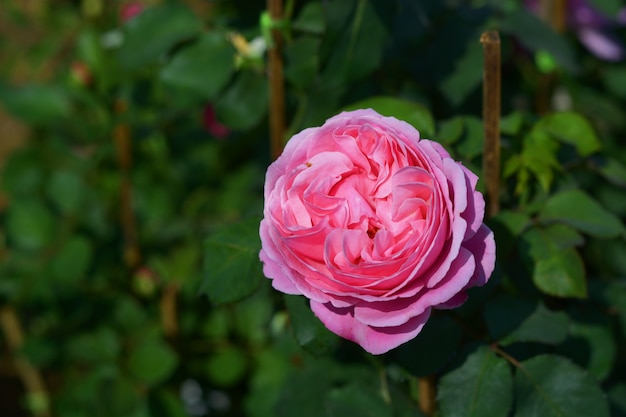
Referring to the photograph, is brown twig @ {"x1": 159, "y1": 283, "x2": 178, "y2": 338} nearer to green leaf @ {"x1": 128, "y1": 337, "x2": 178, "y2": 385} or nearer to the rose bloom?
green leaf @ {"x1": 128, "y1": 337, "x2": 178, "y2": 385}

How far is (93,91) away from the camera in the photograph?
1.62m

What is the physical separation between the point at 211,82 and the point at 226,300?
1.42 feet

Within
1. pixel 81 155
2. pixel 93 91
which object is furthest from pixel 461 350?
pixel 81 155

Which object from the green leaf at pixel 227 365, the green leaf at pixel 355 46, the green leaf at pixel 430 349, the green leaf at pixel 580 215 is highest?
the green leaf at pixel 355 46

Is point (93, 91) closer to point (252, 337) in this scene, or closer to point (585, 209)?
point (252, 337)

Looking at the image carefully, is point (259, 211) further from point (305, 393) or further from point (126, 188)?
point (126, 188)

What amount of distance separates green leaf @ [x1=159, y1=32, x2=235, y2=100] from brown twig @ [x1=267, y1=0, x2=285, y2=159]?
7 centimetres

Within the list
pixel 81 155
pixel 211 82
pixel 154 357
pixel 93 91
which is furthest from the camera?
pixel 81 155

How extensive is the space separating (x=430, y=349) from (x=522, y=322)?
5.1 inches

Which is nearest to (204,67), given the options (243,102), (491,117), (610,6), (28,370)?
(243,102)

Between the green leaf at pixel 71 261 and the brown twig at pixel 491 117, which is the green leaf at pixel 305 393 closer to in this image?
the brown twig at pixel 491 117

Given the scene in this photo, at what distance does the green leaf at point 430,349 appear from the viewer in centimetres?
86

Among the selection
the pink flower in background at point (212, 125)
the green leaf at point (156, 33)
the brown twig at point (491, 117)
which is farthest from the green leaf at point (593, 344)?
the pink flower in background at point (212, 125)

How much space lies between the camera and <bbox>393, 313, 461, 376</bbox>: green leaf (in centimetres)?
86
